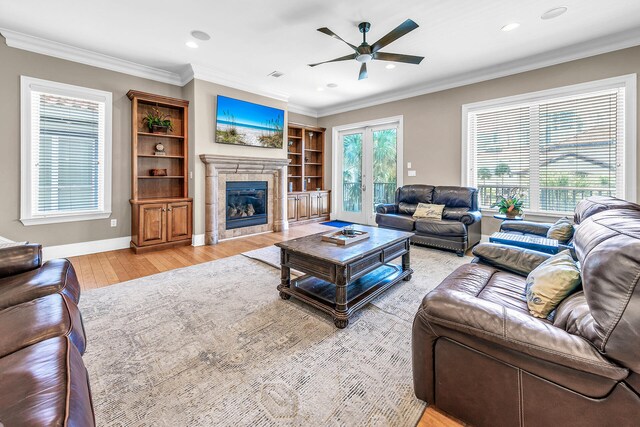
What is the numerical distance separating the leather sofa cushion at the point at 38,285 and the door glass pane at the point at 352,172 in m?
5.93

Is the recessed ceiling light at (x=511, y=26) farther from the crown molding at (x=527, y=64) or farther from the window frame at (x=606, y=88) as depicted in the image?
the window frame at (x=606, y=88)

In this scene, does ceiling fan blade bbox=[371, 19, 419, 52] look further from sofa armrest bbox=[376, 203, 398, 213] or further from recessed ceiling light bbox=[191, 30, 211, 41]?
sofa armrest bbox=[376, 203, 398, 213]

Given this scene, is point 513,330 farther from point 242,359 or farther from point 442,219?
point 442,219

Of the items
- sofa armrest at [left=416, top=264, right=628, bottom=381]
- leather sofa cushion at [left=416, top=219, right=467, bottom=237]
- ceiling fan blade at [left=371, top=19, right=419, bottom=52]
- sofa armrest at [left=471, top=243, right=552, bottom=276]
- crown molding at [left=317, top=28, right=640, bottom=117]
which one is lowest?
sofa armrest at [left=416, top=264, right=628, bottom=381]

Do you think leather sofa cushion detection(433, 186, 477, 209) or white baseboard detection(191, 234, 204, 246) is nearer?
leather sofa cushion detection(433, 186, 477, 209)

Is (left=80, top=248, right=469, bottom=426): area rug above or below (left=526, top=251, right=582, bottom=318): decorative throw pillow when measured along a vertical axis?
below

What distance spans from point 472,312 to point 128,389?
5.98ft

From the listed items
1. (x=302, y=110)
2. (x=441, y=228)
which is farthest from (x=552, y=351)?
(x=302, y=110)

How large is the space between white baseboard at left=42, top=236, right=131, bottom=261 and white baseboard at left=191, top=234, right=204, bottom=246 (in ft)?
3.25

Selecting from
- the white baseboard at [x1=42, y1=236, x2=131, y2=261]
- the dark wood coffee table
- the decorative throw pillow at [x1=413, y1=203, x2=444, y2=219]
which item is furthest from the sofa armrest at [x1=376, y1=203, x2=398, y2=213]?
the white baseboard at [x1=42, y1=236, x2=131, y2=261]

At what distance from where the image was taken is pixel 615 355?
90 cm

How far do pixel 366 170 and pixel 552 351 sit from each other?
6055mm

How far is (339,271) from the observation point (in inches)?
85.7

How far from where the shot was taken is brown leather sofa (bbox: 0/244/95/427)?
2.47 feet
